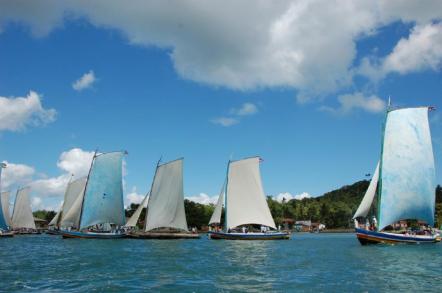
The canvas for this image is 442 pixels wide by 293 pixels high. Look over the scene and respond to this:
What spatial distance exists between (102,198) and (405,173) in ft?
156

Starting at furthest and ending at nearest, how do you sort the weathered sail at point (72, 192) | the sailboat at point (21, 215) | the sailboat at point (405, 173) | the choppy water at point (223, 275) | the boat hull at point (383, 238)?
the sailboat at point (21, 215), the weathered sail at point (72, 192), the sailboat at point (405, 173), the boat hull at point (383, 238), the choppy water at point (223, 275)

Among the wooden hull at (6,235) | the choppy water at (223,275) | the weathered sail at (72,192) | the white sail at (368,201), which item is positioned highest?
the weathered sail at (72,192)

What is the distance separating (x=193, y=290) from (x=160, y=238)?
58.1 metres

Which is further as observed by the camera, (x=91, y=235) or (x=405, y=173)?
(x=91, y=235)

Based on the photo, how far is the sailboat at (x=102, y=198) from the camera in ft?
264

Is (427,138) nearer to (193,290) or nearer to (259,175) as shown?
(259,175)

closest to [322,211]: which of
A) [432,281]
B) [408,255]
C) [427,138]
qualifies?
[427,138]

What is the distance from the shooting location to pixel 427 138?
60.9 meters

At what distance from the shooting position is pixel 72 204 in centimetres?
10244

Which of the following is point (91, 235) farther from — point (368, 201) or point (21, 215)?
point (21, 215)

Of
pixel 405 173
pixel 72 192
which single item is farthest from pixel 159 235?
pixel 405 173

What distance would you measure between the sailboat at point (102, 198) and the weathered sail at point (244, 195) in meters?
18.4

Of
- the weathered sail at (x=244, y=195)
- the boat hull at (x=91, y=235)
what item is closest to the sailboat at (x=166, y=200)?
the boat hull at (x=91, y=235)

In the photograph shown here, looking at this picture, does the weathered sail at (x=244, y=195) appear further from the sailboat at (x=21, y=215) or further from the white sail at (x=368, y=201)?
the sailboat at (x=21, y=215)
